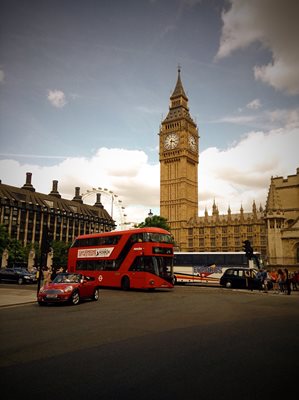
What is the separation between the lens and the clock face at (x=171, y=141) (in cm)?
11056

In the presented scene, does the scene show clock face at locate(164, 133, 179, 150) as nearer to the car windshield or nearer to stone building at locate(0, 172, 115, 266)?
stone building at locate(0, 172, 115, 266)

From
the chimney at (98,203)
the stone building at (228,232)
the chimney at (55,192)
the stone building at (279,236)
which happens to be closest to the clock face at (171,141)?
the stone building at (228,232)

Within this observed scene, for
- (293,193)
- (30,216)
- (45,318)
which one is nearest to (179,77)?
(30,216)

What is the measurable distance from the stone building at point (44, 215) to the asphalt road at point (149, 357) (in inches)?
2764

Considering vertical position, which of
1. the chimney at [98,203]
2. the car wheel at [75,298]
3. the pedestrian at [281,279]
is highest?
the chimney at [98,203]

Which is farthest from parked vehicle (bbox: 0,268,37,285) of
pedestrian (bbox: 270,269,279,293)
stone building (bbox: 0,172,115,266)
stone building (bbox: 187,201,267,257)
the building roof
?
stone building (bbox: 187,201,267,257)

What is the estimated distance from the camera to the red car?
48.7ft

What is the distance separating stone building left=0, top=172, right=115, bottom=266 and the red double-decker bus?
53160mm

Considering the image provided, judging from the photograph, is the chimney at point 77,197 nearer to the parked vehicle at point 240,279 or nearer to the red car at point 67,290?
the parked vehicle at point 240,279

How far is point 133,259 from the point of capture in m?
23.7

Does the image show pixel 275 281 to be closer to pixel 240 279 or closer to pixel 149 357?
pixel 240 279

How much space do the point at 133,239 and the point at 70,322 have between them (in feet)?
45.1

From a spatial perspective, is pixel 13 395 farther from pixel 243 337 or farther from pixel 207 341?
pixel 243 337

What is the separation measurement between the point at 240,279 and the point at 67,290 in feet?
60.7
